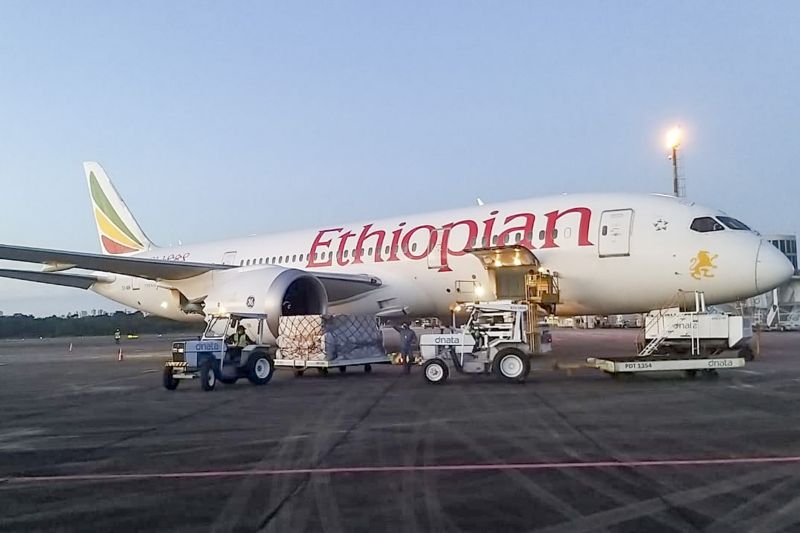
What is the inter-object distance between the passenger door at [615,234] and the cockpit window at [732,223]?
1941mm

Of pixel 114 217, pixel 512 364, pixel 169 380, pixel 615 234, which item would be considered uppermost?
pixel 114 217

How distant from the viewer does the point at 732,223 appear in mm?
16156

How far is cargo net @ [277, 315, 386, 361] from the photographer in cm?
1619

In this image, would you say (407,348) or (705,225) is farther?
(407,348)

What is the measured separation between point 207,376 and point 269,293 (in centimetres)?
373

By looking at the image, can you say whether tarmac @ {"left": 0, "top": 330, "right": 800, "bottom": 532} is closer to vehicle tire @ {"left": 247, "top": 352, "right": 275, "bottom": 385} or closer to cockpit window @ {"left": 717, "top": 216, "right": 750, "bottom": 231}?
vehicle tire @ {"left": 247, "top": 352, "right": 275, "bottom": 385}

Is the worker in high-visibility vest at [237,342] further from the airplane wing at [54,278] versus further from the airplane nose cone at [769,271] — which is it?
the airplane wing at [54,278]

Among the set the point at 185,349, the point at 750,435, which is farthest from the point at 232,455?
the point at 185,349

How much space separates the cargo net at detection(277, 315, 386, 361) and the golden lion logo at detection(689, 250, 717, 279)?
7255 millimetres

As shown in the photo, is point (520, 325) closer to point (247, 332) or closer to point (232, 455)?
point (247, 332)

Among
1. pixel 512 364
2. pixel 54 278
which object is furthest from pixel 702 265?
pixel 54 278

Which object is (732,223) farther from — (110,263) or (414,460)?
(110,263)

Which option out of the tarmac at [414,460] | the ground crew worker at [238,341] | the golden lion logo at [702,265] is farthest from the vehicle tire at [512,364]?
the ground crew worker at [238,341]

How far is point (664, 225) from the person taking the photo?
53.2 ft
